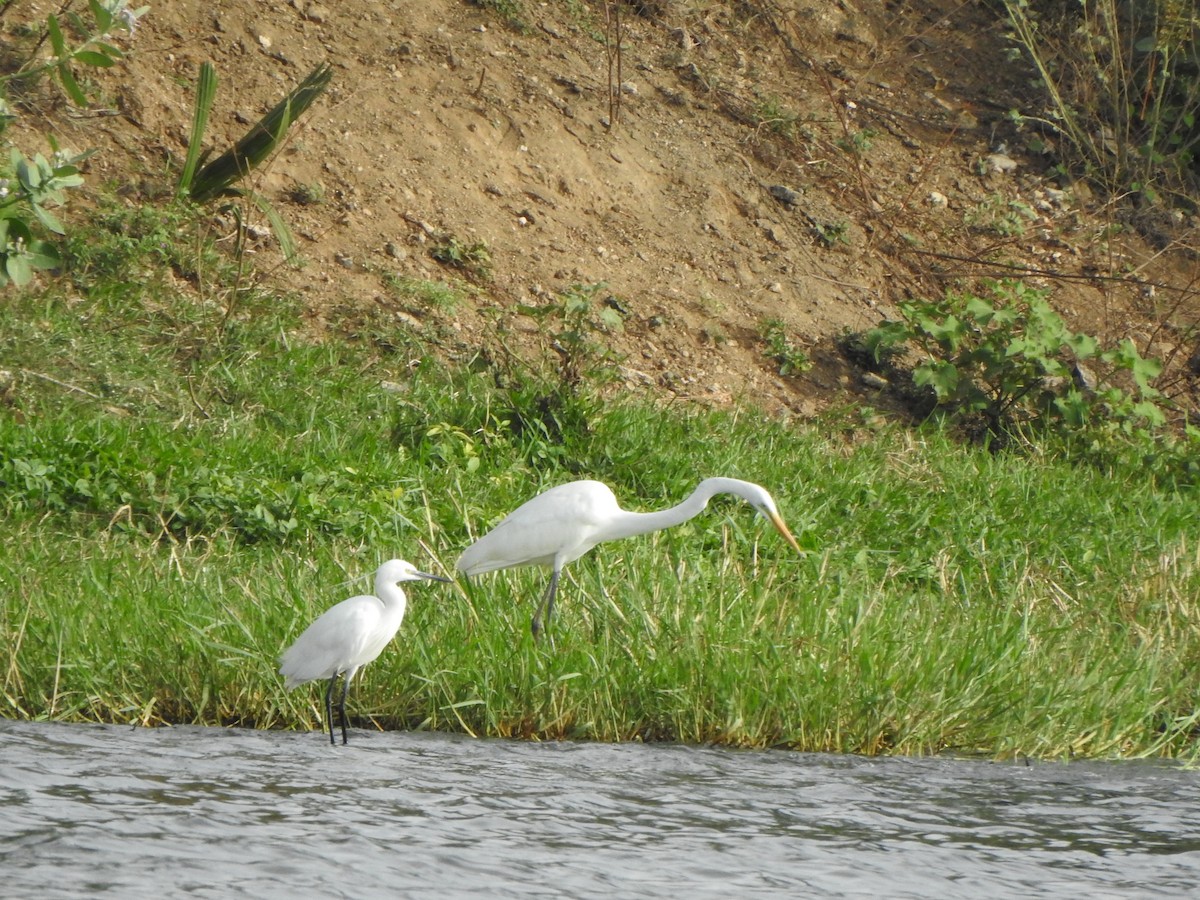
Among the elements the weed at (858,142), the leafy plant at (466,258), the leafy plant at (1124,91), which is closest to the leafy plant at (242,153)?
the leafy plant at (466,258)

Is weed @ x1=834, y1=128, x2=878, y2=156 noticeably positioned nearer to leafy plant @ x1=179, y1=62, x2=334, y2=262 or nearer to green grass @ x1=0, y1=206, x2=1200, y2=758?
green grass @ x1=0, y1=206, x2=1200, y2=758

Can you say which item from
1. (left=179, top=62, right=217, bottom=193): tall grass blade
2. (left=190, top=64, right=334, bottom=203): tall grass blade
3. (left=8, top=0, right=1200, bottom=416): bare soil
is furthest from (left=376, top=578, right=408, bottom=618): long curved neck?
(left=179, top=62, right=217, bottom=193): tall grass blade

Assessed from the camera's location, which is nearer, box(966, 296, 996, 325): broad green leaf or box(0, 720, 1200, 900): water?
box(0, 720, 1200, 900): water

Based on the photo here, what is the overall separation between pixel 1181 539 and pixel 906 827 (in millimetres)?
3162

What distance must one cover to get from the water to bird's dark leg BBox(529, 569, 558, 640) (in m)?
0.53

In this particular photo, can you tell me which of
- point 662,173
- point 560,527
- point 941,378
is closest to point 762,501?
point 560,527

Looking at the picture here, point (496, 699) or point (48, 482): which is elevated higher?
point (48, 482)

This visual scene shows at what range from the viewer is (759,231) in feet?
36.3

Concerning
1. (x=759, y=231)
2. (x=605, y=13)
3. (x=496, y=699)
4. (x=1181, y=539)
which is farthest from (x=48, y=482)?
(x=605, y=13)

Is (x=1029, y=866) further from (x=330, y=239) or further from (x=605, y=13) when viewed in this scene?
(x=605, y=13)

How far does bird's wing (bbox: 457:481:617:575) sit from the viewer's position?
5.76 metres

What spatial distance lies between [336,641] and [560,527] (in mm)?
1402

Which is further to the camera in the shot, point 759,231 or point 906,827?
point 759,231

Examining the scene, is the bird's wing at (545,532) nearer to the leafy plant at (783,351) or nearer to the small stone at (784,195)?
the leafy plant at (783,351)
